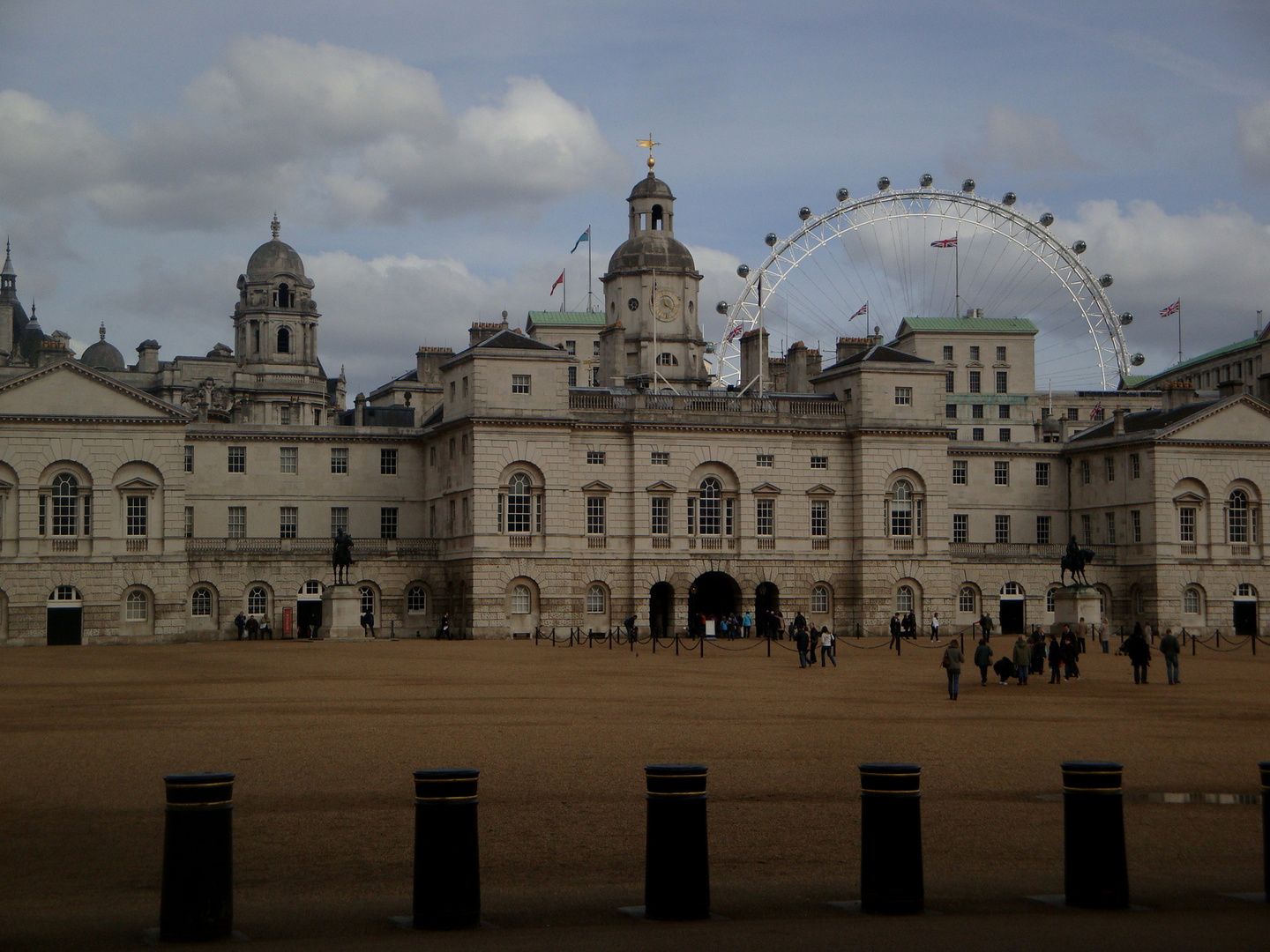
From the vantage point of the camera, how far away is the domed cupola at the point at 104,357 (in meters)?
134

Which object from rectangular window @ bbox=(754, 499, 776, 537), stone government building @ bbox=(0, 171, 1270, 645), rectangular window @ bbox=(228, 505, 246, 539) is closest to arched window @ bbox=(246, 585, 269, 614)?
stone government building @ bbox=(0, 171, 1270, 645)

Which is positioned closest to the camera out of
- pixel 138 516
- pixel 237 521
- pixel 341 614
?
pixel 341 614

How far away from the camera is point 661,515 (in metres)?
76.1

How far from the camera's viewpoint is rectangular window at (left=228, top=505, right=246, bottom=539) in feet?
254

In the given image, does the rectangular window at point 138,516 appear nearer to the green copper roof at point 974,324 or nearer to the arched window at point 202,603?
the arched window at point 202,603

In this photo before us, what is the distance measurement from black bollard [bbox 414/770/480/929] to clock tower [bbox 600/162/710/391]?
84.4 metres

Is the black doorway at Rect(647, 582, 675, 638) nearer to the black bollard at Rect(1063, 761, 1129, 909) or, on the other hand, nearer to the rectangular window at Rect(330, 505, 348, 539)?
the rectangular window at Rect(330, 505, 348, 539)

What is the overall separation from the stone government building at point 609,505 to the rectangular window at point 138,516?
123 mm

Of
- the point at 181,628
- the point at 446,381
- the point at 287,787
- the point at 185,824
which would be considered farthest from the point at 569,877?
the point at 446,381

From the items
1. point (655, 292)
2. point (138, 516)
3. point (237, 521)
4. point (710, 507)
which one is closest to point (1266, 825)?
A: point (710, 507)

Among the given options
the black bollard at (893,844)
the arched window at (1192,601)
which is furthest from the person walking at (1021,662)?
the arched window at (1192,601)

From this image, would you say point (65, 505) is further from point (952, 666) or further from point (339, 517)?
point (952, 666)

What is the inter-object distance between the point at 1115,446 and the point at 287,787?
230ft

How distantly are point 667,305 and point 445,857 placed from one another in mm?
87751
